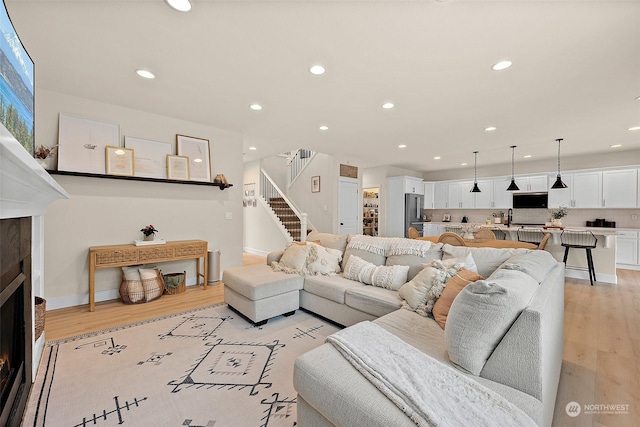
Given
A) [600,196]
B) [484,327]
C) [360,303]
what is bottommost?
[360,303]

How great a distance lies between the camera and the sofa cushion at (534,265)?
1788 mm

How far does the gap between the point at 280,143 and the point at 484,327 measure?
5.04 meters

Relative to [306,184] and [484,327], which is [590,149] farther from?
[484,327]

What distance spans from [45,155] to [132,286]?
1772 millimetres

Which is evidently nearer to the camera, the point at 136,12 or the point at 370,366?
the point at 370,366

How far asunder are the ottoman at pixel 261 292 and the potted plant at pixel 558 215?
5.85m

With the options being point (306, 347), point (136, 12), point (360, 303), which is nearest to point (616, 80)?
point (360, 303)

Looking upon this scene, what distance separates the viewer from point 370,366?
127 centimetres

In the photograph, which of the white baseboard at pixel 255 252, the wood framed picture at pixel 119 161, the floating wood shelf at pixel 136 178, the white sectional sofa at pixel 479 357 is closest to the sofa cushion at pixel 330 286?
the white sectional sofa at pixel 479 357

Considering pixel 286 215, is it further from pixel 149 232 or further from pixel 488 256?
pixel 488 256

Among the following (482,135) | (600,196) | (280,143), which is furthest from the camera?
(600,196)

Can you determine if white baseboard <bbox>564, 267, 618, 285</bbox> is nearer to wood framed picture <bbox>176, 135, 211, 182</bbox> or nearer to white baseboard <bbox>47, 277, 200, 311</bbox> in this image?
wood framed picture <bbox>176, 135, 211, 182</bbox>

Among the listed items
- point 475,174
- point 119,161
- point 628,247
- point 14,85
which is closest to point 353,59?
point 14,85

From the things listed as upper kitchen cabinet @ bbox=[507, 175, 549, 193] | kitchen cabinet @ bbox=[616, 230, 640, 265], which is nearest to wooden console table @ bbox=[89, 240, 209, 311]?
upper kitchen cabinet @ bbox=[507, 175, 549, 193]
